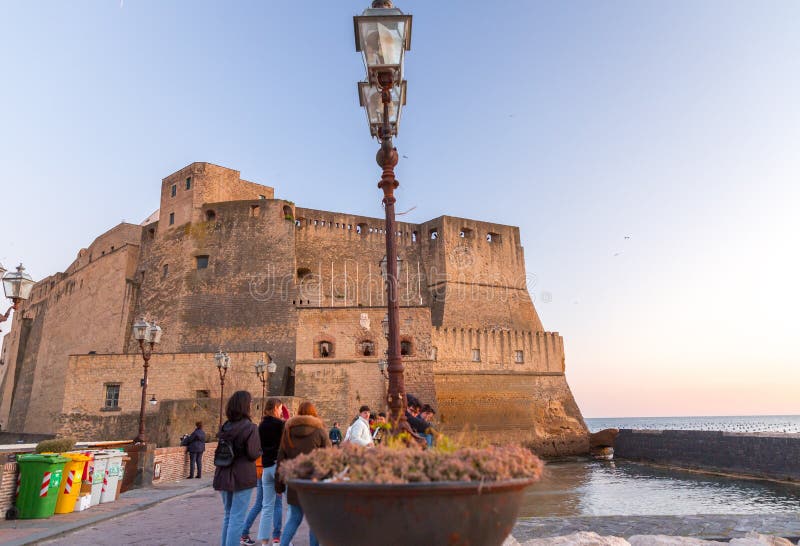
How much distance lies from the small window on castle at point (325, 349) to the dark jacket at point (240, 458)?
671 inches

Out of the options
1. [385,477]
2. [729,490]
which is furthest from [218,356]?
[729,490]

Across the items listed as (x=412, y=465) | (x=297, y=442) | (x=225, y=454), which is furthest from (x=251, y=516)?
(x=412, y=465)

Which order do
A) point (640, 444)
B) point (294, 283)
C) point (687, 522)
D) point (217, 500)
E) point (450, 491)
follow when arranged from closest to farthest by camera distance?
point (450, 491)
point (687, 522)
point (217, 500)
point (640, 444)
point (294, 283)

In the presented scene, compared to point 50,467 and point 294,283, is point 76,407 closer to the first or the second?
point 294,283

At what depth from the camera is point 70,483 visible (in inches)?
262

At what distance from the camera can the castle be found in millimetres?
20172

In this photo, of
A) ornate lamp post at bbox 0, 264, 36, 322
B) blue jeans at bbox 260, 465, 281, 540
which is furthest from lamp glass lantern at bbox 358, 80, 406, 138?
ornate lamp post at bbox 0, 264, 36, 322

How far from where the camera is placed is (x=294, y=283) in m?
26.0

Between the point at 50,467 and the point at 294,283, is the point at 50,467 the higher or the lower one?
the lower one

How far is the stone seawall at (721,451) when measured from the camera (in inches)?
650

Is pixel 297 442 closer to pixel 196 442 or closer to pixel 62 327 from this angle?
pixel 196 442

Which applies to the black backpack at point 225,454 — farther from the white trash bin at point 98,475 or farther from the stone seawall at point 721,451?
the stone seawall at point 721,451

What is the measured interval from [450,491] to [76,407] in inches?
848

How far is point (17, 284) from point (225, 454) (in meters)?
4.70
